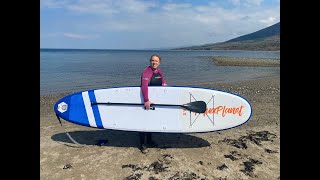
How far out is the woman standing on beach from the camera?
19.8 feet

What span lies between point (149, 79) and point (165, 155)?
187 cm

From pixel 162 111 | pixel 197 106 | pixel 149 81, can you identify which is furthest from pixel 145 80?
pixel 197 106

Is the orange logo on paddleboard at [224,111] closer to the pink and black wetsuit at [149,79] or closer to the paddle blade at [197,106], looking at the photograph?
the paddle blade at [197,106]

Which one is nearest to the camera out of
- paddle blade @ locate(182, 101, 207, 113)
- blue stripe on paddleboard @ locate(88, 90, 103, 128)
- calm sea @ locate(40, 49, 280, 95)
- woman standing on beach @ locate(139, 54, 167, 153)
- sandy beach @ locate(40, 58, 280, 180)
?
sandy beach @ locate(40, 58, 280, 180)

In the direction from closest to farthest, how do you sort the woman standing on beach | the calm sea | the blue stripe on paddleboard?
the woman standing on beach, the blue stripe on paddleboard, the calm sea

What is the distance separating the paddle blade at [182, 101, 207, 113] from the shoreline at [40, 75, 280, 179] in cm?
99

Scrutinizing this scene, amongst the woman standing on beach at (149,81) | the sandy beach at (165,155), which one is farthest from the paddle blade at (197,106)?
the sandy beach at (165,155)

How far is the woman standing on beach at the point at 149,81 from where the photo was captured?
19.8ft

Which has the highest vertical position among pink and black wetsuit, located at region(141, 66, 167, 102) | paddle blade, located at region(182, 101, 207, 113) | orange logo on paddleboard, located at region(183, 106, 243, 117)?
pink and black wetsuit, located at region(141, 66, 167, 102)

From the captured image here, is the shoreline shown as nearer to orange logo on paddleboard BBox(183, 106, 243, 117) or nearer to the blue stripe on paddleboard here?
the blue stripe on paddleboard

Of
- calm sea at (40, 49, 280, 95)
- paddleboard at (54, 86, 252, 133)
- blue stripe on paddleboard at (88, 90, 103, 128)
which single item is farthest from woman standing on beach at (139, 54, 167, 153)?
calm sea at (40, 49, 280, 95)

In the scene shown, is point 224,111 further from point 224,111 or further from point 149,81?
point 149,81
